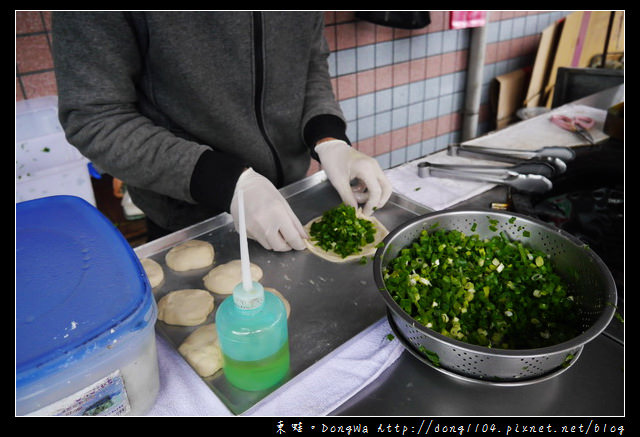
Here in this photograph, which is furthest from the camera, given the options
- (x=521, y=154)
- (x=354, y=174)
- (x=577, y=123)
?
(x=577, y=123)

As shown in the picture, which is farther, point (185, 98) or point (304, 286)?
point (185, 98)

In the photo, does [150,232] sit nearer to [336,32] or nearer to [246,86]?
[246,86]

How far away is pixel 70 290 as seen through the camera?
2.35 feet

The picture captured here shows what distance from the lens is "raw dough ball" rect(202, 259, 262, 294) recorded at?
1.20 meters

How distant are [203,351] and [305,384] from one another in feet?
0.79

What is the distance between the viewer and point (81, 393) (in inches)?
26.6

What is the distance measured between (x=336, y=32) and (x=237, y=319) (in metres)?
2.56

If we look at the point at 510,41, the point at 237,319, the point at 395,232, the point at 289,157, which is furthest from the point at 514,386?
the point at 510,41

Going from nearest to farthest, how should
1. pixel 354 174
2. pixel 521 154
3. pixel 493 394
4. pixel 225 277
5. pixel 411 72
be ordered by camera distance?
1. pixel 493 394
2. pixel 225 277
3. pixel 354 174
4. pixel 521 154
5. pixel 411 72

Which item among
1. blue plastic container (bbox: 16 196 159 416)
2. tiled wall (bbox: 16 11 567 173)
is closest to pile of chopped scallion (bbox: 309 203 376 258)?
blue plastic container (bbox: 16 196 159 416)

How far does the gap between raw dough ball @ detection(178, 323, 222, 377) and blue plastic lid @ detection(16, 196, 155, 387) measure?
25 cm

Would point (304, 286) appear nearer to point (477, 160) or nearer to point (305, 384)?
point (305, 384)

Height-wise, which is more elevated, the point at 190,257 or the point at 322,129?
the point at 322,129

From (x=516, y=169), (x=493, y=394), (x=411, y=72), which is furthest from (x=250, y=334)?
(x=411, y=72)
